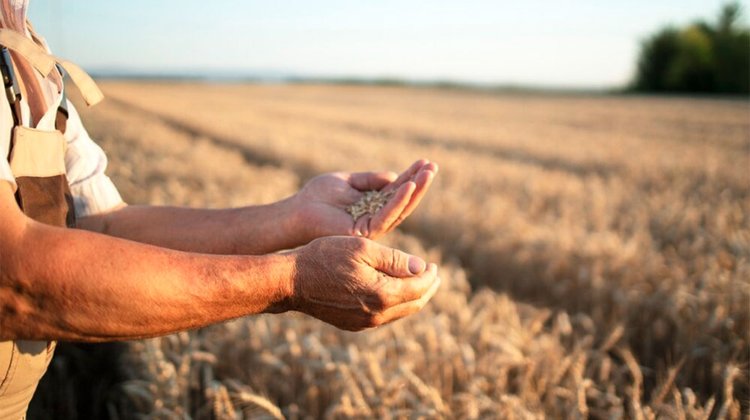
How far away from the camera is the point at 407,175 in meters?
1.89

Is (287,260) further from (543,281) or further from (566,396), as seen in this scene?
(543,281)

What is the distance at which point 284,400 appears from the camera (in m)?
2.38

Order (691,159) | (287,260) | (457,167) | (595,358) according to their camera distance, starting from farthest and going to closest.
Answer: (691,159)
(457,167)
(595,358)
(287,260)

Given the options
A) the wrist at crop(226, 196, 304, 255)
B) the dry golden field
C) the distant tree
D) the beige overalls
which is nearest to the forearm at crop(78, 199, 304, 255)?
the wrist at crop(226, 196, 304, 255)

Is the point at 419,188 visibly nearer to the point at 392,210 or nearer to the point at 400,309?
the point at 392,210

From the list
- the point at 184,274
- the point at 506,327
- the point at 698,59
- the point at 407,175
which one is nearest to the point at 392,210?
the point at 407,175

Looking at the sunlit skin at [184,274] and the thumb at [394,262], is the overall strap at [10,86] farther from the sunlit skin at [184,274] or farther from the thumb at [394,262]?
the thumb at [394,262]

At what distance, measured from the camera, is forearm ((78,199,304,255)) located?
69.2 inches

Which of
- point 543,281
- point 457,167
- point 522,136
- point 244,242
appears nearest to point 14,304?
point 244,242

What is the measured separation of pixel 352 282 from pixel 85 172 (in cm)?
89

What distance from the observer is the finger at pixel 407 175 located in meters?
1.85

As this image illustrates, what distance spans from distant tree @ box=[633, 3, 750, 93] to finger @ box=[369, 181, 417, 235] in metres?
61.3

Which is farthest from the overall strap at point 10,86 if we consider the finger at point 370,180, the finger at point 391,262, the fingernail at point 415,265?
the finger at point 370,180

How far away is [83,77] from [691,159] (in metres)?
9.76
